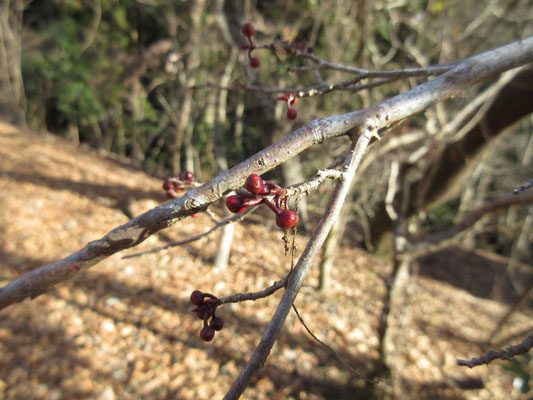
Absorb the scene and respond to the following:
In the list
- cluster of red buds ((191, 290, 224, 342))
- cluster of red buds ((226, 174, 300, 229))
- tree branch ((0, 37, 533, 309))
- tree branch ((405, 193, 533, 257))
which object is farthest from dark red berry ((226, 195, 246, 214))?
tree branch ((405, 193, 533, 257))

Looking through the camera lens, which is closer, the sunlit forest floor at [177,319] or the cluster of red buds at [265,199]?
the cluster of red buds at [265,199]

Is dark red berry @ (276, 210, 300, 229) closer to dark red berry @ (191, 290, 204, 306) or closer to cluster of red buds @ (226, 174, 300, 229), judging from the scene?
cluster of red buds @ (226, 174, 300, 229)

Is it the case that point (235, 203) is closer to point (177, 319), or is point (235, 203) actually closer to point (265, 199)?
point (265, 199)

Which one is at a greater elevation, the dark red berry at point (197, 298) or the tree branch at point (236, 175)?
the tree branch at point (236, 175)

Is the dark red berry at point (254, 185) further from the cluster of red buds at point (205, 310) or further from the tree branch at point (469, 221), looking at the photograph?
the tree branch at point (469, 221)

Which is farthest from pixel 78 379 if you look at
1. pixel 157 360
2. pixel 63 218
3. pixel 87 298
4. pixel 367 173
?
pixel 367 173

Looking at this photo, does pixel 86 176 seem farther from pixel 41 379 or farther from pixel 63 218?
pixel 41 379

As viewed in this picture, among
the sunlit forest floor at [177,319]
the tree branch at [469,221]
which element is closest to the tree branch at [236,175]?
the sunlit forest floor at [177,319]
